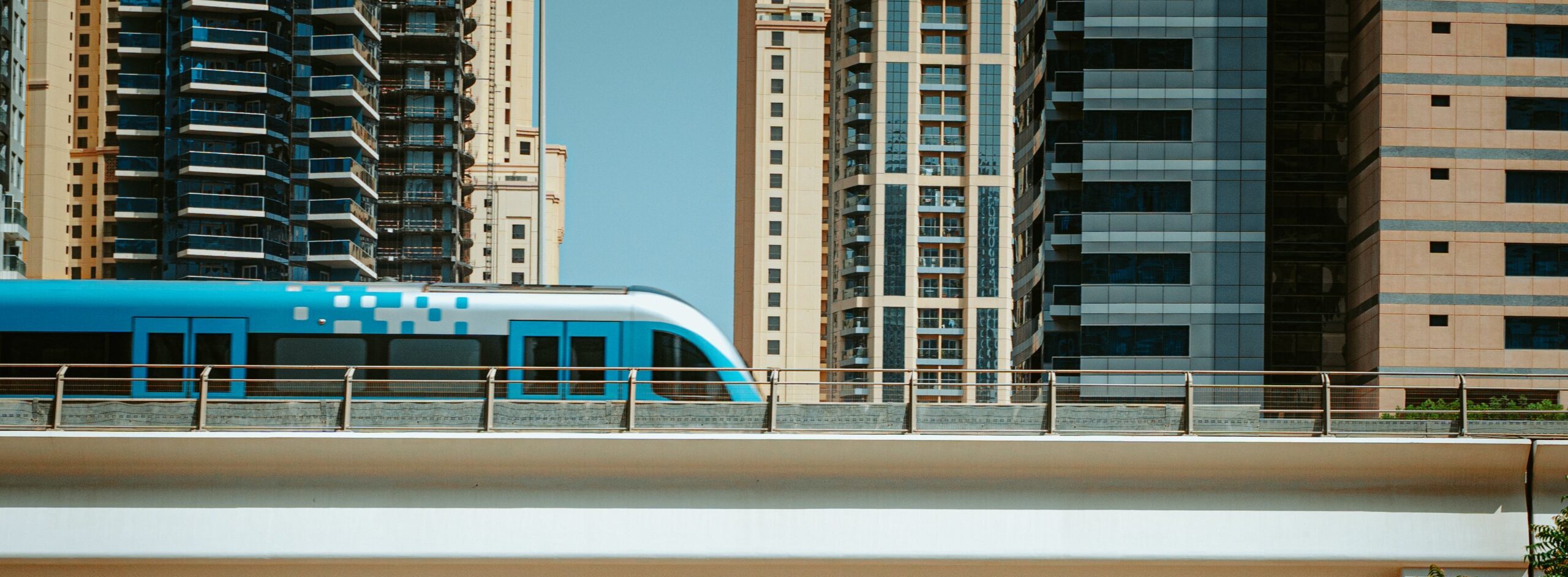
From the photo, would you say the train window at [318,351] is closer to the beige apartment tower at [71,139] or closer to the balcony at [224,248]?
the beige apartment tower at [71,139]

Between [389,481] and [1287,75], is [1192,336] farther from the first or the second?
[389,481]

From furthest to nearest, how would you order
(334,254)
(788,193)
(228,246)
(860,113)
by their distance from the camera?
(788,193)
(860,113)
(334,254)
(228,246)

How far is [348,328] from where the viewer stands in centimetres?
3081

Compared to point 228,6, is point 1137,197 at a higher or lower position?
lower

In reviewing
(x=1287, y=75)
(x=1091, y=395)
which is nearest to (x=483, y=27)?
(x=1287, y=75)

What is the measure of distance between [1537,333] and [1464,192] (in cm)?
497

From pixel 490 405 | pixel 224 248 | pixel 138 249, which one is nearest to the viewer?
pixel 490 405

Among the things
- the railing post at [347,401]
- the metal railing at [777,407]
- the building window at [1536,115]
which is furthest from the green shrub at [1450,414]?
the building window at [1536,115]

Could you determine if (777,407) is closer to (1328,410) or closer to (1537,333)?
(1328,410)

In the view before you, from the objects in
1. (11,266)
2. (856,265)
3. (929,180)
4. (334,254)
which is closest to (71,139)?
(334,254)

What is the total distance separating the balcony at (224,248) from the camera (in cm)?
9425

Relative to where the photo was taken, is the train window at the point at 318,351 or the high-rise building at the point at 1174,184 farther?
the high-rise building at the point at 1174,184

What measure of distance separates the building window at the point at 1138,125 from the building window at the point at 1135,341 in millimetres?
6330

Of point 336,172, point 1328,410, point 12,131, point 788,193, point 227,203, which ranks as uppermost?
point 788,193
